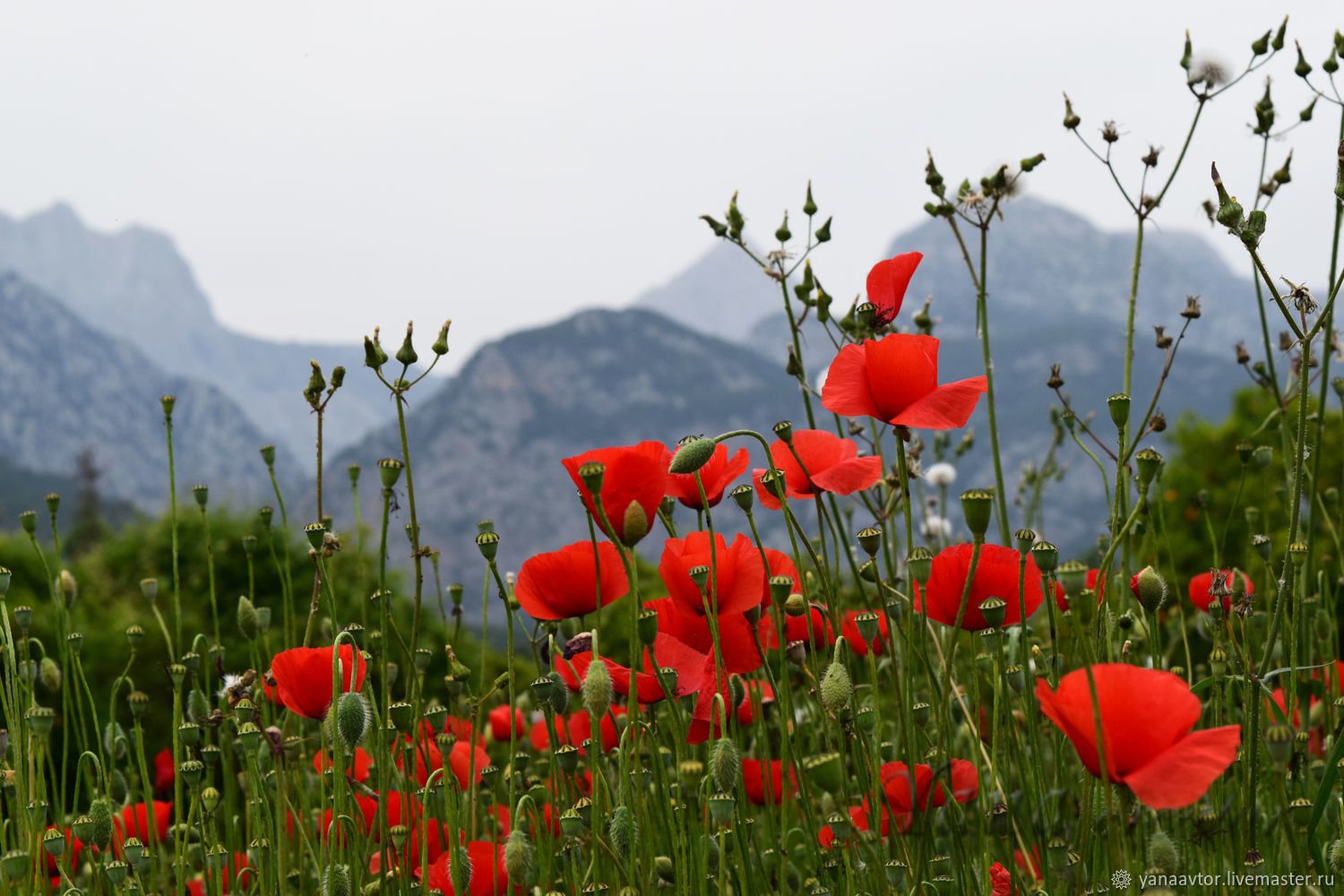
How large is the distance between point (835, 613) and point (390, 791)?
3.08 feet

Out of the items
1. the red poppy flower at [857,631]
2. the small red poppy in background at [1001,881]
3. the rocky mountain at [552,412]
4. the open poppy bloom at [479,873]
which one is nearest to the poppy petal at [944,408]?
the red poppy flower at [857,631]

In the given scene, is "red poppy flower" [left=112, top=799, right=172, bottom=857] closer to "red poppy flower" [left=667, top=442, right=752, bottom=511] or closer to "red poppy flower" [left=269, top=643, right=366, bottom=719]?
"red poppy flower" [left=269, top=643, right=366, bottom=719]

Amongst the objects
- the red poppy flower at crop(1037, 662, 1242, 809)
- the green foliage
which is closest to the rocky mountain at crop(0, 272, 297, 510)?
the green foliage

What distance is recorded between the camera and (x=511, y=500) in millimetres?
148000

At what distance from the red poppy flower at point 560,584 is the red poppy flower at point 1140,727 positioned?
0.74m

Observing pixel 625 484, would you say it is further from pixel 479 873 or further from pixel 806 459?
pixel 479 873

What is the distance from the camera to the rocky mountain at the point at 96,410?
167 m

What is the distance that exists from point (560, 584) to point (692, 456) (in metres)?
0.36

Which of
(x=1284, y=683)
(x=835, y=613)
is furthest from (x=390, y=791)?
(x=1284, y=683)

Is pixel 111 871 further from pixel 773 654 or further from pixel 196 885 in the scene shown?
pixel 773 654

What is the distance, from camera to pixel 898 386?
4.83 ft

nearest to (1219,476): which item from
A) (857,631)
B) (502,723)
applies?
(502,723)

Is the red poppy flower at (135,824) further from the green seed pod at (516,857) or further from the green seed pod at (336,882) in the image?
the green seed pod at (516,857)

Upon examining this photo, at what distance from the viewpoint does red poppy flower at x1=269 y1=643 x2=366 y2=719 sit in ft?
5.24
